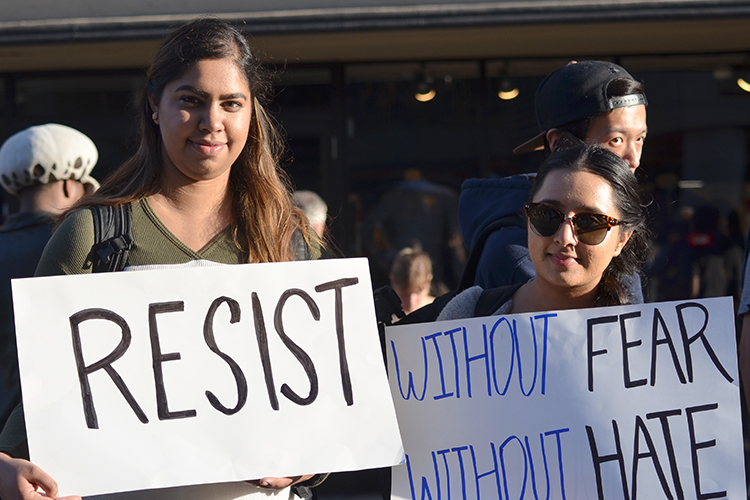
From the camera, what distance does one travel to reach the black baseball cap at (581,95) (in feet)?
6.20

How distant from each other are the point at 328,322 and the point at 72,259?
0.55 meters

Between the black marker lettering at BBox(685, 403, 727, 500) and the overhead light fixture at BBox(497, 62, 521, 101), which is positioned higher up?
the overhead light fixture at BBox(497, 62, 521, 101)

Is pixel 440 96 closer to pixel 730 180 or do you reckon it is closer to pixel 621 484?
pixel 730 180

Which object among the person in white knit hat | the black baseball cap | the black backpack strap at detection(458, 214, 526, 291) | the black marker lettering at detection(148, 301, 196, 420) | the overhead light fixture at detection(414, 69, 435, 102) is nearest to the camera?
the black marker lettering at detection(148, 301, 196, 420)

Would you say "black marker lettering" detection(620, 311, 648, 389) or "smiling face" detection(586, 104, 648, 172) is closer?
"black marker lettering" detection(620, 311, 648, 389)

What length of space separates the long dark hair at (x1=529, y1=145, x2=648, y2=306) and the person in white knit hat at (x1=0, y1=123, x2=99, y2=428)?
1.69 m

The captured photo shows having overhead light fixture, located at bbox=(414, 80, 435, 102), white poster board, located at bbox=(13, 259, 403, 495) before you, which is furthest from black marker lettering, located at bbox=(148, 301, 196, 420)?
overhead light fixture, located at bbox=(414, 80, 435, 102)

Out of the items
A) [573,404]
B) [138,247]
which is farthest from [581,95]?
[138,247]

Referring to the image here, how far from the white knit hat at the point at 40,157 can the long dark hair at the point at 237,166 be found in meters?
1.00

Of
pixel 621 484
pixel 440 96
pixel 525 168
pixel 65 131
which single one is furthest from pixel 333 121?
pixel 621 484

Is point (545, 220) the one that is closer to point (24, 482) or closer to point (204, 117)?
point (204, 117)

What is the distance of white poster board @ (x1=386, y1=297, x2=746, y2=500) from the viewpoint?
156cm

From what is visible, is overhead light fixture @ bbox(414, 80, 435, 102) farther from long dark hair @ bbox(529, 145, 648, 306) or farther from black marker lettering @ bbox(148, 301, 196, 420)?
black marker lettering @ bbox(148, 301, 196, 420)

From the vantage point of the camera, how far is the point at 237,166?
5.92 ft
